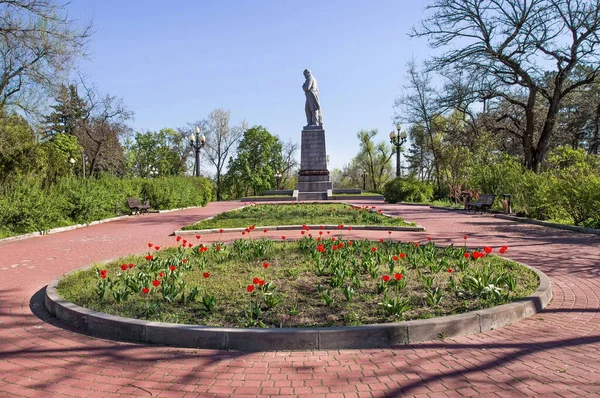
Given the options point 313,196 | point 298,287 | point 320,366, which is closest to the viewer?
point 320,366

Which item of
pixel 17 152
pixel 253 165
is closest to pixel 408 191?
pixel 17 152

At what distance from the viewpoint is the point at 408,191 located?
30.4 m

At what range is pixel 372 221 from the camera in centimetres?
1397

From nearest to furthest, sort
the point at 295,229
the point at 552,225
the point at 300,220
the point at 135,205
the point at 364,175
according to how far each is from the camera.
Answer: the point at 295,229 < the point at 552,225 < the point at 300,220 < the point at 135,205 < the point at 364,175

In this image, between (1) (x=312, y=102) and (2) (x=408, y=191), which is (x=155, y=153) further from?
(2) (x=408, y=191)

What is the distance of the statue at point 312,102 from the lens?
32438 mm

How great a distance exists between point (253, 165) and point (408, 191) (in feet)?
102

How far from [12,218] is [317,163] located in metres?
23.2

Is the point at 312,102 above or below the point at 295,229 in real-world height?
above

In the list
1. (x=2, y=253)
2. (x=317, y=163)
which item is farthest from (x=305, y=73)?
(x=2, y=253)

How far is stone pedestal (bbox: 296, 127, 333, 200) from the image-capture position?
32.7 meters

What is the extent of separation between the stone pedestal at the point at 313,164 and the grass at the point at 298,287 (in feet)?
83.2

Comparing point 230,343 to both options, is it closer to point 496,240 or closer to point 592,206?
point 496,240

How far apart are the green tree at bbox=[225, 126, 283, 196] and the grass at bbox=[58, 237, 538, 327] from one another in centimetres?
4900
